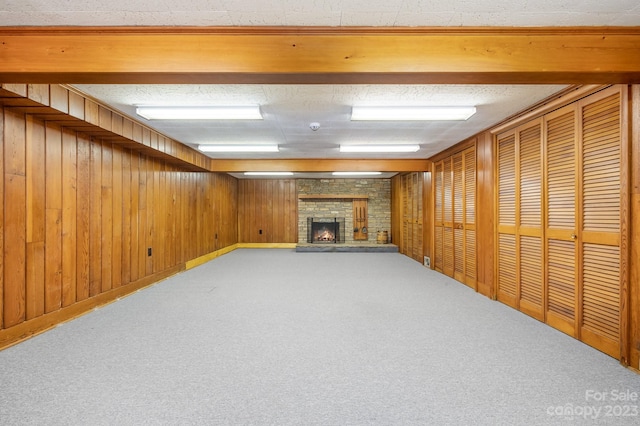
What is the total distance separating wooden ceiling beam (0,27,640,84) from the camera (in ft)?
6.77

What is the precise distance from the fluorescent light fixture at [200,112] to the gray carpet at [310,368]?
228 cm

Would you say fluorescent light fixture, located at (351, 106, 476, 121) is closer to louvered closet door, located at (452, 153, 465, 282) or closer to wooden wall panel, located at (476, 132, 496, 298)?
wooden wall panel, located at (476, 132, 496, 298)

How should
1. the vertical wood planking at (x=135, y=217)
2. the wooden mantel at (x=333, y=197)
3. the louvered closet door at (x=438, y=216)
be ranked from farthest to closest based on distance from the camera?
1. the wooden mantel at (x=333, y=197)
2. the louvered closet door at (x=438, y=216)
3. the vertical wood planking at (x=135, y=217)

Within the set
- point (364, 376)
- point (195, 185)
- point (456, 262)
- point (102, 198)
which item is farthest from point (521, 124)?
point (195, 185)

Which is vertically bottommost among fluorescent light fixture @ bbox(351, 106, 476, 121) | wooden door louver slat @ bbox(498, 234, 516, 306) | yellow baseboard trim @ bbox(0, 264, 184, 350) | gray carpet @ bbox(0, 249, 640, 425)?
gray carpet @ bbox(0, 249, 640, 425)

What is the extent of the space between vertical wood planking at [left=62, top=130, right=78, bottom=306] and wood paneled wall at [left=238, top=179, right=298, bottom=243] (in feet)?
23.0

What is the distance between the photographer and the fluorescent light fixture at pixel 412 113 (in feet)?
11.4

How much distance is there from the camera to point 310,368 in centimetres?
238

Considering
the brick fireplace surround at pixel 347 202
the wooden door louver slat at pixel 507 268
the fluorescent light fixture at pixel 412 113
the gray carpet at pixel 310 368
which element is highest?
the fluorescent light fixture at pixel 412 113

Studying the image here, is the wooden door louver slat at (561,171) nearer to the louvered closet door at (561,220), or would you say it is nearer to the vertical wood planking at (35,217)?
the louvered closet door at (561,220)

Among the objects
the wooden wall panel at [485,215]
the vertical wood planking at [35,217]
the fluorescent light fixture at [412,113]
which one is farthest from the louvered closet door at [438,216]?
the vertical wood planking at [35,217]

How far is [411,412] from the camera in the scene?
187 cm

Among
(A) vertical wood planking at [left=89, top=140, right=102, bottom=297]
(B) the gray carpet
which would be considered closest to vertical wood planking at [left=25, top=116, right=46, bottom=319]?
(B) the gray carpet

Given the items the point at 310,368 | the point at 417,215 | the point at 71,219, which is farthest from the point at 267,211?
the point at 310,368
